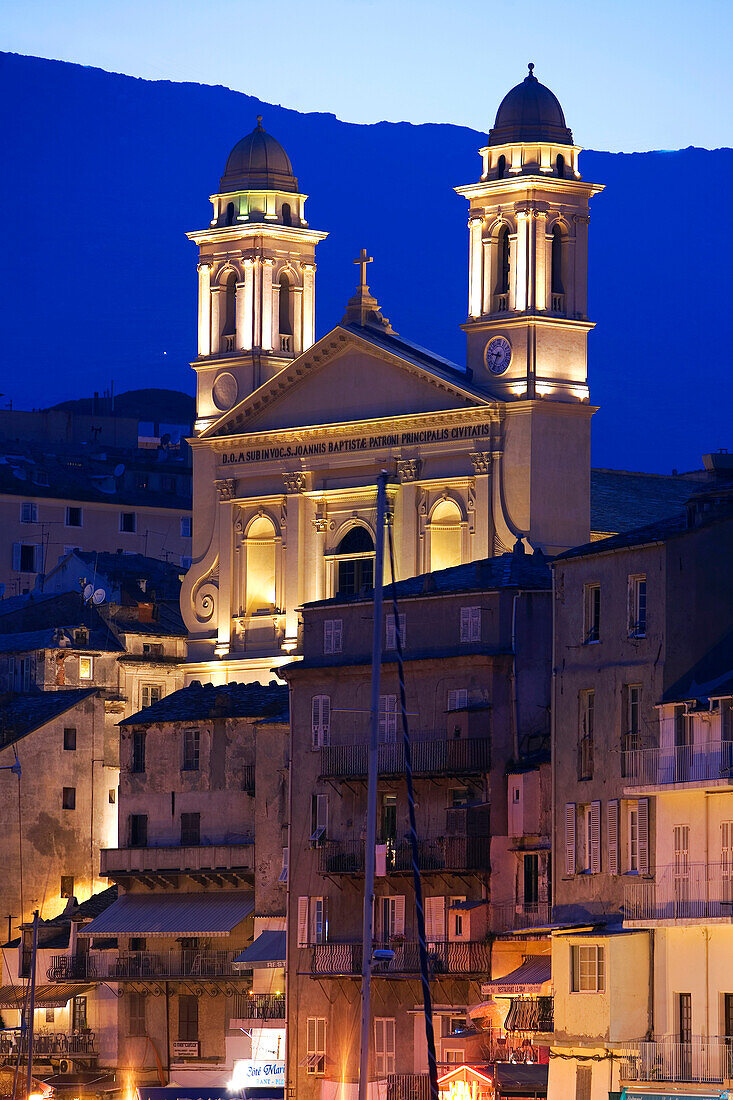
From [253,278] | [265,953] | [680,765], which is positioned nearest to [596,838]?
[680,765]

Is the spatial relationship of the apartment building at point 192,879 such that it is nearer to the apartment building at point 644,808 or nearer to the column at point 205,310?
the apartment building at point 644,808

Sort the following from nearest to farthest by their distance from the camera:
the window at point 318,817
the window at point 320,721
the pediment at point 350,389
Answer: the window at point 318,817 < the window at point 320,721 < the pediment at point 350,389

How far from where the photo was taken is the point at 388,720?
82.3 m

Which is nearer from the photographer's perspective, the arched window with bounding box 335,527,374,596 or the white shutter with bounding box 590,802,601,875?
the white shutter with bounding box 590,802,601,875

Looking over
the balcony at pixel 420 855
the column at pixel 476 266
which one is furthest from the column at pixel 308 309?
the balcony at pixel 420 855

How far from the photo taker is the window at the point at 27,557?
147250 millimetres

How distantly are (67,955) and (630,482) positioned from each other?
2995cm

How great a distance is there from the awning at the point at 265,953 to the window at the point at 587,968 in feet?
75.5

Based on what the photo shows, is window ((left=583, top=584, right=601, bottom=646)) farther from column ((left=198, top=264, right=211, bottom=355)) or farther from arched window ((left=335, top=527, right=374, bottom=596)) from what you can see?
column ((left=198, top=264, right=211, bottom=355))

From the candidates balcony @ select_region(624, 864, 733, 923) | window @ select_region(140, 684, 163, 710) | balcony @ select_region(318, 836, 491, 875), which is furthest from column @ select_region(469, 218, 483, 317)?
balcony @ select_region(624, 864, 733, 923)

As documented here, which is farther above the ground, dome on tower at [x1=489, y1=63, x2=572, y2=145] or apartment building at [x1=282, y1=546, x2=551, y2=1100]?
dome on tower at [x1=489, y1=63, x2=572, y2=145]

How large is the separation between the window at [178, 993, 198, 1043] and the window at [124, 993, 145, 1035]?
5.16ft

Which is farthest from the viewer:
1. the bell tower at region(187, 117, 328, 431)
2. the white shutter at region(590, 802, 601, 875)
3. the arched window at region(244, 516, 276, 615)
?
the bell tower at region(187, 117, 328, 431)

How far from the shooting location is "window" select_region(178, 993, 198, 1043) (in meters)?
94.6
